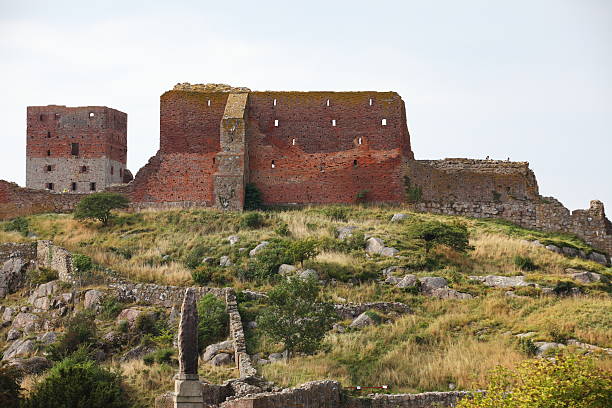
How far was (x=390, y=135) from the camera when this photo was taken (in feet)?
160

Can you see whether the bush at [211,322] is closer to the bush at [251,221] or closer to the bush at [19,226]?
the bush at [251,221]

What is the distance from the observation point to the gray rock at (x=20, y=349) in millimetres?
33781

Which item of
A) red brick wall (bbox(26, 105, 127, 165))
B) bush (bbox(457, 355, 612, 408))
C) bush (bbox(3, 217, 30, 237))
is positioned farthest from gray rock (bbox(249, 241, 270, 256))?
bush (bbox(457, 355, 612, 408))

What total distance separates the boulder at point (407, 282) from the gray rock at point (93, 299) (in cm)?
1059

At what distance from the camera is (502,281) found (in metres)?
36.4

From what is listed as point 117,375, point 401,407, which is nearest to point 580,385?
point 401,407

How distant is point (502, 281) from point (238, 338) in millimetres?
10449

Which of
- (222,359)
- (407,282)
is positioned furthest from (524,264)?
(222,359)

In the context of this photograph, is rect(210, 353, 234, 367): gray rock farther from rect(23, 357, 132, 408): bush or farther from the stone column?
the stone column

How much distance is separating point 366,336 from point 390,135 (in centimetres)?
1909

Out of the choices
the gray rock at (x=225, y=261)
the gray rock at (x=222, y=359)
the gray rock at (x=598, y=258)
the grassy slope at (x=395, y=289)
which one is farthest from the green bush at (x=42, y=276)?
Result: the gray rock at (x=598, y=258)

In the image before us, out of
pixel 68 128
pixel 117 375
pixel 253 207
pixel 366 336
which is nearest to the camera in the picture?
pixel 117 375

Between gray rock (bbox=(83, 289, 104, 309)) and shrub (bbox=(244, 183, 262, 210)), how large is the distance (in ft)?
39.3

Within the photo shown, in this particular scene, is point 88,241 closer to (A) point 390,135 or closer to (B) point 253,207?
(B) point 253,207
